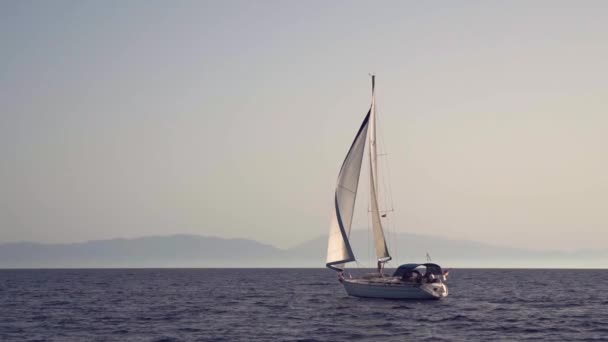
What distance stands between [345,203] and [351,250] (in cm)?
464

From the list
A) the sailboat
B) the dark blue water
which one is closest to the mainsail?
the sailboat

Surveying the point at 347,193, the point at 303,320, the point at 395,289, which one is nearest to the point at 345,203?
the point at 347,193

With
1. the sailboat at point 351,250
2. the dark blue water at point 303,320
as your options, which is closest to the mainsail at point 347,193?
the sailboat at point 351,250

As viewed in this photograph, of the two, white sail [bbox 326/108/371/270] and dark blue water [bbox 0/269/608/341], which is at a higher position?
white sail [bbox 326/108/371/270]

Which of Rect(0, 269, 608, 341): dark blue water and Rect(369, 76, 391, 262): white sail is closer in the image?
Rect(0, 269, 608, 341): dark blue water

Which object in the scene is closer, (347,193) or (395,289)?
(395,289)

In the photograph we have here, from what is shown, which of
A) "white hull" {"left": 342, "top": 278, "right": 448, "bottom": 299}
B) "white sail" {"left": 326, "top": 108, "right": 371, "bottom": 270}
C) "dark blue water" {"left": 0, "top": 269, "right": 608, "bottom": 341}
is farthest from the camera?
"white sail" {"left": 326, "top": 108, "right": 371, "bottom": 270}

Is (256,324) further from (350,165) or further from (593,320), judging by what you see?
(593,320)

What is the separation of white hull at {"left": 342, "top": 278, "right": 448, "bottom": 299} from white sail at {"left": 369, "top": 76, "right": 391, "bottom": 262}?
4020mm

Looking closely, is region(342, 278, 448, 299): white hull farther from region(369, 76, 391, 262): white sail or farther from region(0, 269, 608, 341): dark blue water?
region(369, 76, 391, 262): white sail

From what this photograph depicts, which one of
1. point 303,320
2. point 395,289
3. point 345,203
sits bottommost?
point 303,320

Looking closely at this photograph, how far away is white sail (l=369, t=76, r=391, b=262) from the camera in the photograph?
234 ft

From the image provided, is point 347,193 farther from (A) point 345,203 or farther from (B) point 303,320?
(B) point 303,320

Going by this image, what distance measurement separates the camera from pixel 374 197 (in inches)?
2847
